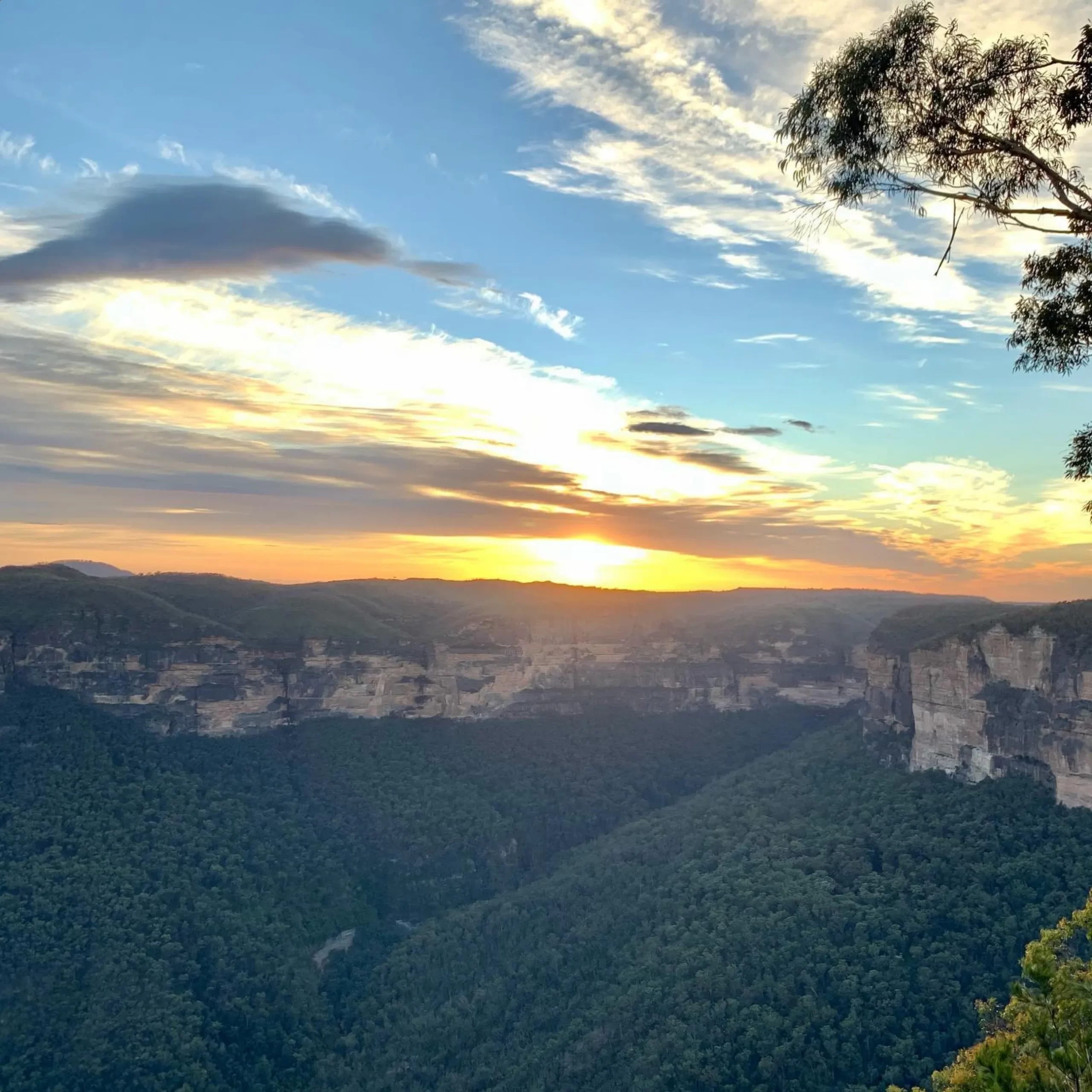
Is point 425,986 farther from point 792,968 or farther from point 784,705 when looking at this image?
point 784,705

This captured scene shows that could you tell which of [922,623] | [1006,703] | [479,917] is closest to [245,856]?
[479,917]

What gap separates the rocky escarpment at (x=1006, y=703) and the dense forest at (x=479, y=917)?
197cm

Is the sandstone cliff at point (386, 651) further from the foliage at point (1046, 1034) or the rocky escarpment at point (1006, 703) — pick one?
the foliage at point (1046, 1034)

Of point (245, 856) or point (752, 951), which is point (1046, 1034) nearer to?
point (752, 951)

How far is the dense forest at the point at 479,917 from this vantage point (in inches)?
1590

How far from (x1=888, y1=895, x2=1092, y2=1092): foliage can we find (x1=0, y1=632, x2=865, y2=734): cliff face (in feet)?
228

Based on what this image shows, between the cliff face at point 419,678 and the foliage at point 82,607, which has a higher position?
the foliage at point 82,607

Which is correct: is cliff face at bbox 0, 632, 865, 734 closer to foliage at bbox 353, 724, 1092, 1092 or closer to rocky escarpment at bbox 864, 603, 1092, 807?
foliage at bbox 353, 724, 1092, 1092

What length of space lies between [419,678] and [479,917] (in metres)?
29.3

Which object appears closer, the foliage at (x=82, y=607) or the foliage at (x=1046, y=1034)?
the foliage at (x=1046, y=1034)

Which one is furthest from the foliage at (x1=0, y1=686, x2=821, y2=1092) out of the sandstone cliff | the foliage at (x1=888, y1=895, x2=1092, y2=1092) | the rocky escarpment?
the foliage at (x1=888, y1=895, x2=1092, y2=1092)

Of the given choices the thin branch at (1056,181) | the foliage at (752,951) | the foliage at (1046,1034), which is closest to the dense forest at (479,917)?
the foliage at (752,951)

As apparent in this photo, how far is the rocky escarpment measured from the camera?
50.1 metres

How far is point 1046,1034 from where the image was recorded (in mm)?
12500
